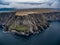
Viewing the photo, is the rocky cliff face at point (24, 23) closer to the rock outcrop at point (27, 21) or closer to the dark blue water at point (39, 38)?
the rock outcrop at point (27, 21)

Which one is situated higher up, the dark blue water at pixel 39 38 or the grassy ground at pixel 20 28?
the grassy ground at pixel 20 28

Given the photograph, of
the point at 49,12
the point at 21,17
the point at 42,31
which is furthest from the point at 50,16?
the point at 21,17

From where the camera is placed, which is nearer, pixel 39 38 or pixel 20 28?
pixel 20 28

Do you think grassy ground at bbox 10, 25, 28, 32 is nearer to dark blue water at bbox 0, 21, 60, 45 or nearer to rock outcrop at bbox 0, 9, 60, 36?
rock outcrop at bbox 0, 9, 60, 36

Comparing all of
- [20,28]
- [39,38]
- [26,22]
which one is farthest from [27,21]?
[39,38]

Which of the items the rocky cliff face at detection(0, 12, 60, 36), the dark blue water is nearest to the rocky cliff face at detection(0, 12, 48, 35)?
the rocky cliff face at detection(0, 12, 60, 36)

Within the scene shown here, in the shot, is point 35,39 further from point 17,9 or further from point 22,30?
point 17,9

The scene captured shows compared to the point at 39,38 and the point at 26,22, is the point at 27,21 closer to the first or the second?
the point at 26,22

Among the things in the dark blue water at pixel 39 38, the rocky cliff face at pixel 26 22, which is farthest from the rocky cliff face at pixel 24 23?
the dark blue water at pixel 39 38
